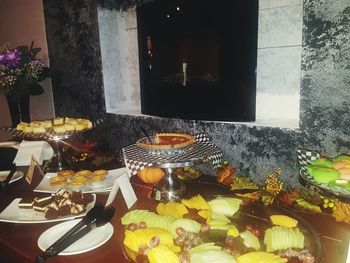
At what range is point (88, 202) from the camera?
1.39 metres

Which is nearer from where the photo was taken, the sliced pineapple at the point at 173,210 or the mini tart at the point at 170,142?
the sliced pineapple at the point at 173,210

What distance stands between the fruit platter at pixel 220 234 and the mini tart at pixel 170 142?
407 mm

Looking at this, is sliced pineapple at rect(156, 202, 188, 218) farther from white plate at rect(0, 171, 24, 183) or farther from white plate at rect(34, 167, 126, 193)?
white plate at rect(0, 171, 24, 183)

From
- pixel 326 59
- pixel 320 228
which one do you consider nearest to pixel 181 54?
pixel 326 59

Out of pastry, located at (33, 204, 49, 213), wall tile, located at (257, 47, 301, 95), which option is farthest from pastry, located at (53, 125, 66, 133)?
wall tile, located at (257, 47, 301, 95)

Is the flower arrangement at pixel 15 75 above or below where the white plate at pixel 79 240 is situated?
above

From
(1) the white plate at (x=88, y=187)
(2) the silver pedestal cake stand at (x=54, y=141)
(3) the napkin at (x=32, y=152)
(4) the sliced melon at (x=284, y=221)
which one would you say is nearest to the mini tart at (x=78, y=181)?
(1) the white plate at (x=88, y=187)

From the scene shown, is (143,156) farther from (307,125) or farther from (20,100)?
(20,100)

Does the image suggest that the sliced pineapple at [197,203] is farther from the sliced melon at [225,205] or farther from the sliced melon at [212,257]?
the sliced melon at [212,257]

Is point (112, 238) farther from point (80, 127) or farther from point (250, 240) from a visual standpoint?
point (80, 127)

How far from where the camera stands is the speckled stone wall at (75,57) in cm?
379

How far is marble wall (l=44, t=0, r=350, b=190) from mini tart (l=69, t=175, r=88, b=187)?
1502 mm

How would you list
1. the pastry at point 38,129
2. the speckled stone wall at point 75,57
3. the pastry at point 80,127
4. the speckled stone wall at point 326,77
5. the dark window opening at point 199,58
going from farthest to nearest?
the speckled stone wall at point 75,57, the dark window opening at point 199,58, the pastry at point 80,127, the pastry at point 38,129, the speckled stone wall at point 326,77

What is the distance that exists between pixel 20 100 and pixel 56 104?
54 cm
